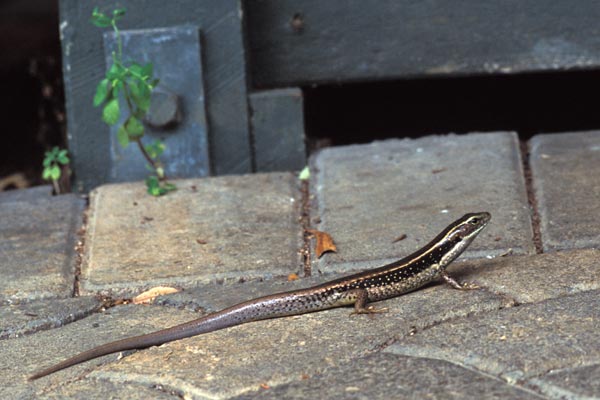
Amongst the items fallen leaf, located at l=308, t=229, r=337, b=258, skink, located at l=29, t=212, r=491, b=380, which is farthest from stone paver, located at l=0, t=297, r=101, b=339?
fallen leaf, located at l=308, t=229, r=337, b=258

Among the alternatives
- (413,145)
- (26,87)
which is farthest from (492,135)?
(26,87)

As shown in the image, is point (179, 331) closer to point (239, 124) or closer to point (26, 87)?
point (239, 124)

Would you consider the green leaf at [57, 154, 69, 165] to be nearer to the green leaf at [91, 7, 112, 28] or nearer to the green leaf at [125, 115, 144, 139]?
the green leaf at [125, 115, 144, 139]

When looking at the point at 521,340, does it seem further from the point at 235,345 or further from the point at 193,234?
the point at 193,234

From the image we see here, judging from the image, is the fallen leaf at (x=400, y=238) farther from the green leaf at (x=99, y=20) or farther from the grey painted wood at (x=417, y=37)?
the green leaf at (x=99, y=20)

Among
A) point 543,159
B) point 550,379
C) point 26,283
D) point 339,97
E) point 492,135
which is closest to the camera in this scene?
point 550,379

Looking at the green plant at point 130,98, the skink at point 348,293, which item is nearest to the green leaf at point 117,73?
the green plant at point 130,98
